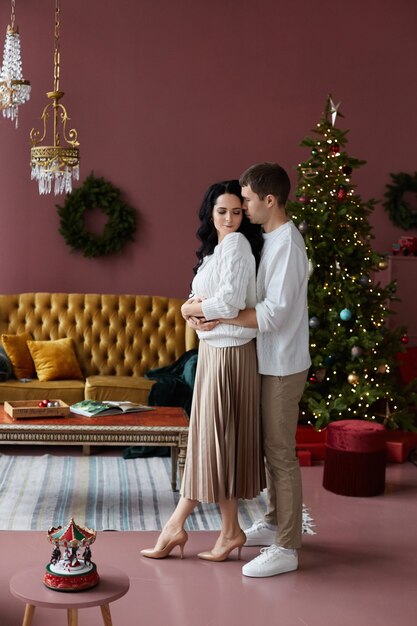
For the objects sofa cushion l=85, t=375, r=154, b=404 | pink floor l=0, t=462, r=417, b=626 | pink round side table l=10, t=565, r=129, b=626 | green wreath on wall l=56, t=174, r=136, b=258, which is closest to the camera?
pink round side table l=10, t=565, r=129, b=626

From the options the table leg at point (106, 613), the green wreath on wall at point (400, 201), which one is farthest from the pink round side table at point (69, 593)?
the green wreath on wall at point (400, 201)

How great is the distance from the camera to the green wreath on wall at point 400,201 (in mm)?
8156

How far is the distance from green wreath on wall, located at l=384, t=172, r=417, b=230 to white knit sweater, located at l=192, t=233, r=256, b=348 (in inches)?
169

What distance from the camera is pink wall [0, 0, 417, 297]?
7836 millimetres

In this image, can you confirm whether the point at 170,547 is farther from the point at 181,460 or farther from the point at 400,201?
the point at 400,201

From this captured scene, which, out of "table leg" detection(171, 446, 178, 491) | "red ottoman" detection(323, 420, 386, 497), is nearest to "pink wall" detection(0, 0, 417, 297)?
"table leg" detection(171, 446, 178, 491)

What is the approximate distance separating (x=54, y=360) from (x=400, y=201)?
11.3 feet

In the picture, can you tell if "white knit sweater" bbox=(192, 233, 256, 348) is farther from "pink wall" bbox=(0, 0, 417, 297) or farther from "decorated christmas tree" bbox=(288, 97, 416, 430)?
"pink wall" bbox=(0, 0, 417, 297)

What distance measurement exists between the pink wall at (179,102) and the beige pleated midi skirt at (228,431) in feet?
12.7

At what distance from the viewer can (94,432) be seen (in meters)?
5.16

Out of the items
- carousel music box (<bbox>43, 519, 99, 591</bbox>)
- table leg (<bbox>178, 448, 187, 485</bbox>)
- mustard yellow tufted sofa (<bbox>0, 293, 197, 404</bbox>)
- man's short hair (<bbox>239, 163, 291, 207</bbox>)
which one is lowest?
table leg (<bbox>178, 448, 187, 485</bbox>)

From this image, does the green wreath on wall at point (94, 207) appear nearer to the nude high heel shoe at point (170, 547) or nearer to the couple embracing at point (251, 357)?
the couple embracing at point (251, 357)

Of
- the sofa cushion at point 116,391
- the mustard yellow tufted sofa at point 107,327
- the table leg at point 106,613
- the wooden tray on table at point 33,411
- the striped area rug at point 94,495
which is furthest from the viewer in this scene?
the mustard yellow tufted sofa at point 107,327

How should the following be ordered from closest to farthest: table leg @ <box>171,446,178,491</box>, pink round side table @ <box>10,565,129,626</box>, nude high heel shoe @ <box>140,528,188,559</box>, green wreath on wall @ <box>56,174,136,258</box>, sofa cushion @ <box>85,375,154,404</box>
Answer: pink round side table @ <box>10,565,129,626</box> → nude high heel shoe @ <box>140,528,188,559</box> → table leg @ <box>171,446,178,491</box> → sofa cushion @ <box>85,375,154,404</box> → green wreath on wall @ <box>56,174,136,258</box>
